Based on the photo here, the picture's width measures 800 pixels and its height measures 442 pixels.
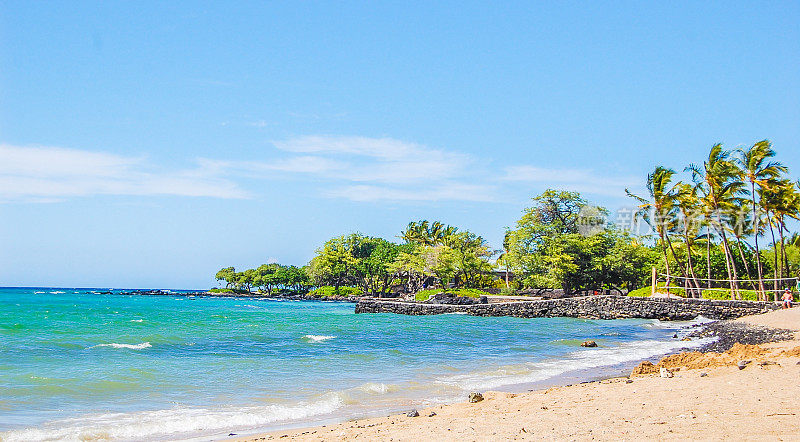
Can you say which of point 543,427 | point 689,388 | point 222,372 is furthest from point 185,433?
point 689,388

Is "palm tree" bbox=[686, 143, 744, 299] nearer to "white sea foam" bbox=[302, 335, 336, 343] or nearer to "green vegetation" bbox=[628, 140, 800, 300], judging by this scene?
"green vegetation" bbox=[628, 140, 800, 300]

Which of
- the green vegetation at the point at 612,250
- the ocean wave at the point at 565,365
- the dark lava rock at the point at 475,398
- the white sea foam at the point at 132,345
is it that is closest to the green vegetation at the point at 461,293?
the green vegetation at the point at 612,250

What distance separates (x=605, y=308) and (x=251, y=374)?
104 feet

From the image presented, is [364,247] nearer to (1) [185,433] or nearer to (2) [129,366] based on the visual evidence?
(2) [129,366]

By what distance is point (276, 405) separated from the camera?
1146 centimetres

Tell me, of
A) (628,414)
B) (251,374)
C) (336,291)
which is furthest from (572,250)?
(336,291)

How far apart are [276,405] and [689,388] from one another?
7.01m

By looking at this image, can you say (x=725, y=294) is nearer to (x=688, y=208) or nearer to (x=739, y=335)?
(x=688, y=208)

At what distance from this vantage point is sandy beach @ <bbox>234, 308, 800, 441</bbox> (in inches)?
268

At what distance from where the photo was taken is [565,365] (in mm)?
16906

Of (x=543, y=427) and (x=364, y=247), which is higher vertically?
(x=364, y=247)

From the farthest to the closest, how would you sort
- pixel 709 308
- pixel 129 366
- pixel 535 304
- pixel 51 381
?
pixel 535 304
pixel 709 308
pixel 129 366
pixel 51 381

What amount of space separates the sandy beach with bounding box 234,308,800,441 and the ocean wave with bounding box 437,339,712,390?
2.52 meters

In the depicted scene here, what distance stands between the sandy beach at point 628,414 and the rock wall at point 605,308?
82.5ft
